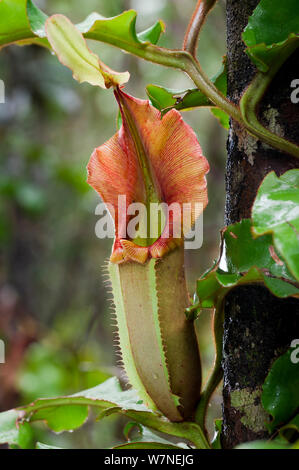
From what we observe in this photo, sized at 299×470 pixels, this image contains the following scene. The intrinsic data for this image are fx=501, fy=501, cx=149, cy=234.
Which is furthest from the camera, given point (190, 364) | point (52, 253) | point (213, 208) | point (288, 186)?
point (52, 253)

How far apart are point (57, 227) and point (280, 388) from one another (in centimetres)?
395

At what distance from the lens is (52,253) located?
13.8 feet

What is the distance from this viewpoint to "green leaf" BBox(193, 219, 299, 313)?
0.44 m

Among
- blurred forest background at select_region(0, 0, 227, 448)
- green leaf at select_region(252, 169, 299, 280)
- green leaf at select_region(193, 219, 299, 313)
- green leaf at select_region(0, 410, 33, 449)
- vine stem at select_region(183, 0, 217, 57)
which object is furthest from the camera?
blurred forest background at select_region(0, 0, 227, 448)

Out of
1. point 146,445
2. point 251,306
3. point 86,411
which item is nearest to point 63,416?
point 86,411

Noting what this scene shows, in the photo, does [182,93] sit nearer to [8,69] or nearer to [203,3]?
[203,3]

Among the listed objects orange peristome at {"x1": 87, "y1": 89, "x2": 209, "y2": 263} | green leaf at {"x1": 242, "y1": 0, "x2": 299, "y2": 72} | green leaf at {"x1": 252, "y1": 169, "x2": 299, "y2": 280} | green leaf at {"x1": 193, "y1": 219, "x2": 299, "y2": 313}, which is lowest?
green leaf at {"x1": 193, "y1": 219, "x2": 299, "y2": 313}

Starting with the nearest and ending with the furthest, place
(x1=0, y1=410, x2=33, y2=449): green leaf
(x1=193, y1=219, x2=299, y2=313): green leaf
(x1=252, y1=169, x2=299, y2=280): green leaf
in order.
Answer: (x1=252, y1=169, x2=299, y2=280): green leaf, (x1=193, y1=219, x2=299, y2=313): green leaf, (x1=0, y1=410, x2=33, y2=449): green leaf

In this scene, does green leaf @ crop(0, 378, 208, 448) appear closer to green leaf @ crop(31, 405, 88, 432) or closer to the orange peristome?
green leaf @ crop(31, 405, 88, 432)

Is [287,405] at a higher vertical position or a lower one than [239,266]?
lower

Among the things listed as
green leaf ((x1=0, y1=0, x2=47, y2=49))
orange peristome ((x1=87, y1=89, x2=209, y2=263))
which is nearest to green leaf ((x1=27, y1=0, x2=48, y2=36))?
green leaf ((x1=0, y1=0, x2=47, y2=49))

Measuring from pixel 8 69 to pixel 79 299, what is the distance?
2361mm

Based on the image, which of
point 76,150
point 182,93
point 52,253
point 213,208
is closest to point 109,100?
point 76,150

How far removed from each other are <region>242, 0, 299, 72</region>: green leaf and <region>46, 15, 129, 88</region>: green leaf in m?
0.13
